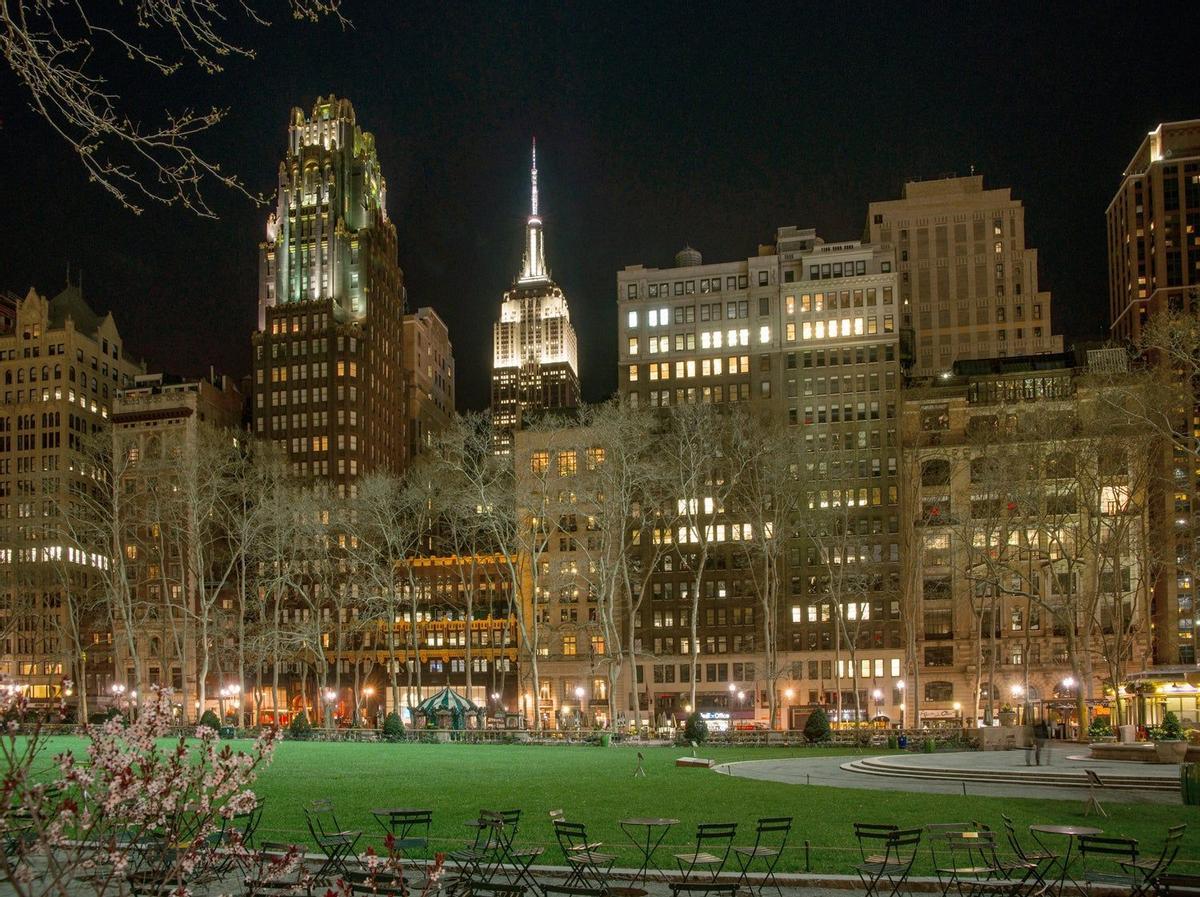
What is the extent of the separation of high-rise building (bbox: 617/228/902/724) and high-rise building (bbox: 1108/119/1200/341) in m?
70.6

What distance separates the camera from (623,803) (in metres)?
29.5

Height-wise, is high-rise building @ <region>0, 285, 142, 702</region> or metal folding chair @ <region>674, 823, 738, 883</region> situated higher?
high-rise building @ <region>0, 285, 142, 702</region>

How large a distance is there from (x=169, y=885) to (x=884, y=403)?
107 meters

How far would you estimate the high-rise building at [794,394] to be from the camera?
112375mm

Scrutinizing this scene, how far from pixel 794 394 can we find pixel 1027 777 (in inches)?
3361

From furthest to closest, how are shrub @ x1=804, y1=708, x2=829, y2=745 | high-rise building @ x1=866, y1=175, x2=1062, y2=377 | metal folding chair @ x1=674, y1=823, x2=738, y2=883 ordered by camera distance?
1. high-rise building @ x1=866, y1=175, x2=1062, y2=377
2. shrub @ x1=804, y1=708, x2=829, y2=745
3. metal folding chair @ x1=674, y1=823, x2=738, y2=883

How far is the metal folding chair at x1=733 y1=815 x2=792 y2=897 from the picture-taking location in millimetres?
17906

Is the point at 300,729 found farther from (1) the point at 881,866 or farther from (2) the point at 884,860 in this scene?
(2) the point at 884,860

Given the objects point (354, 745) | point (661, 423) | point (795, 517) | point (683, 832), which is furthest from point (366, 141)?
point (683, 832)

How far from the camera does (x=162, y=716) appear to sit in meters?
11.7

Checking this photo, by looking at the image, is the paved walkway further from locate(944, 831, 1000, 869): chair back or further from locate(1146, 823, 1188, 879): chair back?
locate(944, 831, 1000, 869): chair back

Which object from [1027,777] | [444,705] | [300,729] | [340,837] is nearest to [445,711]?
[444,705]

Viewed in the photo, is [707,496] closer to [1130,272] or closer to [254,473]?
[254,473]

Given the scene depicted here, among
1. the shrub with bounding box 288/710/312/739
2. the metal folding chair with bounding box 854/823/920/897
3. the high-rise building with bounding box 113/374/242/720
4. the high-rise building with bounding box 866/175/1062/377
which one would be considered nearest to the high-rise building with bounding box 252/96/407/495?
the high-rise building with bounding box 113/374/242/720
